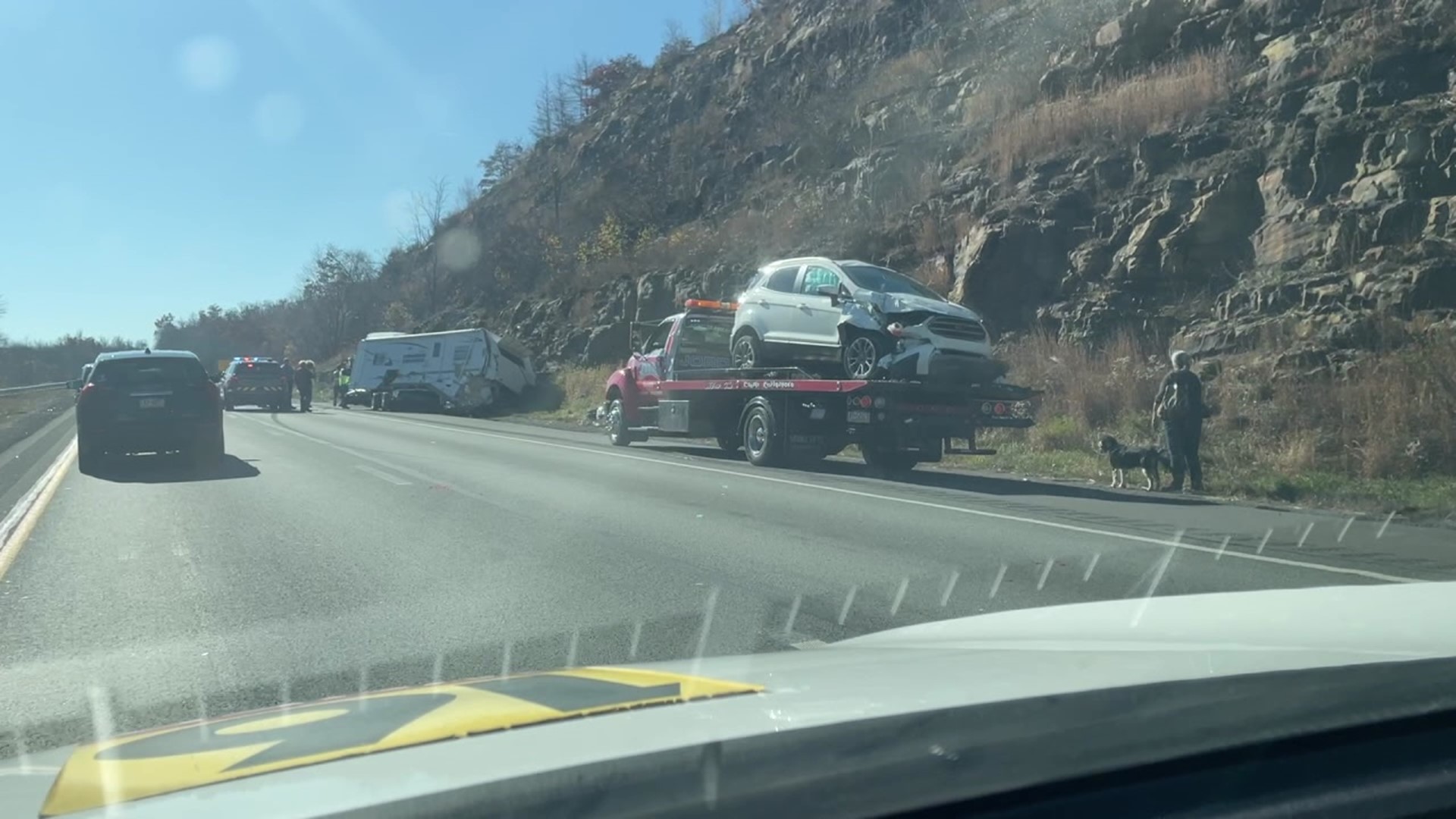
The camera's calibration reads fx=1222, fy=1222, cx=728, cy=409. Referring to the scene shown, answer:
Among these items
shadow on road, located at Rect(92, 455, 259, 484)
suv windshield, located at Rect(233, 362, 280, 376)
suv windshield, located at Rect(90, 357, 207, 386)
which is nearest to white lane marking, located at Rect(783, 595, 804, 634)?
shadow on road, located at Rect(92, 455, 259, 484)

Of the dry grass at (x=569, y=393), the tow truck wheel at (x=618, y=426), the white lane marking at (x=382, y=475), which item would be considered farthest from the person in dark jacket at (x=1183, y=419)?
the dry grass at (x=569, y=393)

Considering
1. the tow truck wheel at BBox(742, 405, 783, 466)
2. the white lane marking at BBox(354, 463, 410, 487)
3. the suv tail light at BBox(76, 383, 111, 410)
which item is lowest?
the white lane marking at BBox(354, 463, 410, 487)

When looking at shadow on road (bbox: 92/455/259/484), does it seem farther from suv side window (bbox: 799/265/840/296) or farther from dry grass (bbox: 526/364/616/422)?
dry grass (bbox: 526/364/616/422)

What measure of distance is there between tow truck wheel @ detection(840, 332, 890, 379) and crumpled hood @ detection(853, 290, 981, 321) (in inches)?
17.5

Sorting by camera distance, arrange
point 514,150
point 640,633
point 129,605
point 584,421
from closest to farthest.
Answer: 1. point 640,633
2. point 129,605
3. point 584,421
4. point 514,150

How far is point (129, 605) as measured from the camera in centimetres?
790

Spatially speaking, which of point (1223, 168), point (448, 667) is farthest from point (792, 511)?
point (1223, 168)

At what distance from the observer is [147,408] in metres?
17.4

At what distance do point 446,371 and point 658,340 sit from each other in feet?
71.9

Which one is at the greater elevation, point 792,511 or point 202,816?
point 202,816

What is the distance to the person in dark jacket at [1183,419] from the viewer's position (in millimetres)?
14836

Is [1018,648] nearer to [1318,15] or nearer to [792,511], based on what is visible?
[792,511]

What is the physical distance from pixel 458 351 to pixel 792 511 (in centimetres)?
3101

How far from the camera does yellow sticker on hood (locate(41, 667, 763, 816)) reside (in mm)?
2412
